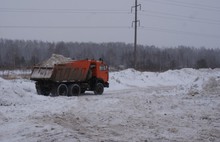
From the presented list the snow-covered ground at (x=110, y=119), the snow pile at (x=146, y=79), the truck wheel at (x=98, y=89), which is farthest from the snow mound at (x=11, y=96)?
the snow pile at (x=146, y=79)

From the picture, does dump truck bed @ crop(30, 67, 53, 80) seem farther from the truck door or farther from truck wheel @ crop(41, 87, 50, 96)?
the truck door

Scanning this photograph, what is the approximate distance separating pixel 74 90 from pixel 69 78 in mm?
922

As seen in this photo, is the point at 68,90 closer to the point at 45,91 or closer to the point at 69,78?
the point at 69,78

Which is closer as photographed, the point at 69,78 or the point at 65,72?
the point at 65,72

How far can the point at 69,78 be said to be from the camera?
25.1m

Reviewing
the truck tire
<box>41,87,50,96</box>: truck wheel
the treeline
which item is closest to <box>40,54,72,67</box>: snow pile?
the truck tire

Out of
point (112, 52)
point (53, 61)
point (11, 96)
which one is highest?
point (112, 52)

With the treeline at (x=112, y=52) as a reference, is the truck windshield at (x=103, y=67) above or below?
below

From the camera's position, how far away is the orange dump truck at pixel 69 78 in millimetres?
24391

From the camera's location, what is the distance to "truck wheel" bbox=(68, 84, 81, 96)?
2506 cm

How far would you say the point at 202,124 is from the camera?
13414 millimetres

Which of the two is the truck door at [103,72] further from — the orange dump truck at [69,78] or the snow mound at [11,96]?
the snow mound at [11,96]

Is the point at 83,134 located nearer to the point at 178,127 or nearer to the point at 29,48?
the point at 178,127

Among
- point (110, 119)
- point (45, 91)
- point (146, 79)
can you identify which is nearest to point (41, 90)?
point (45, 91)
